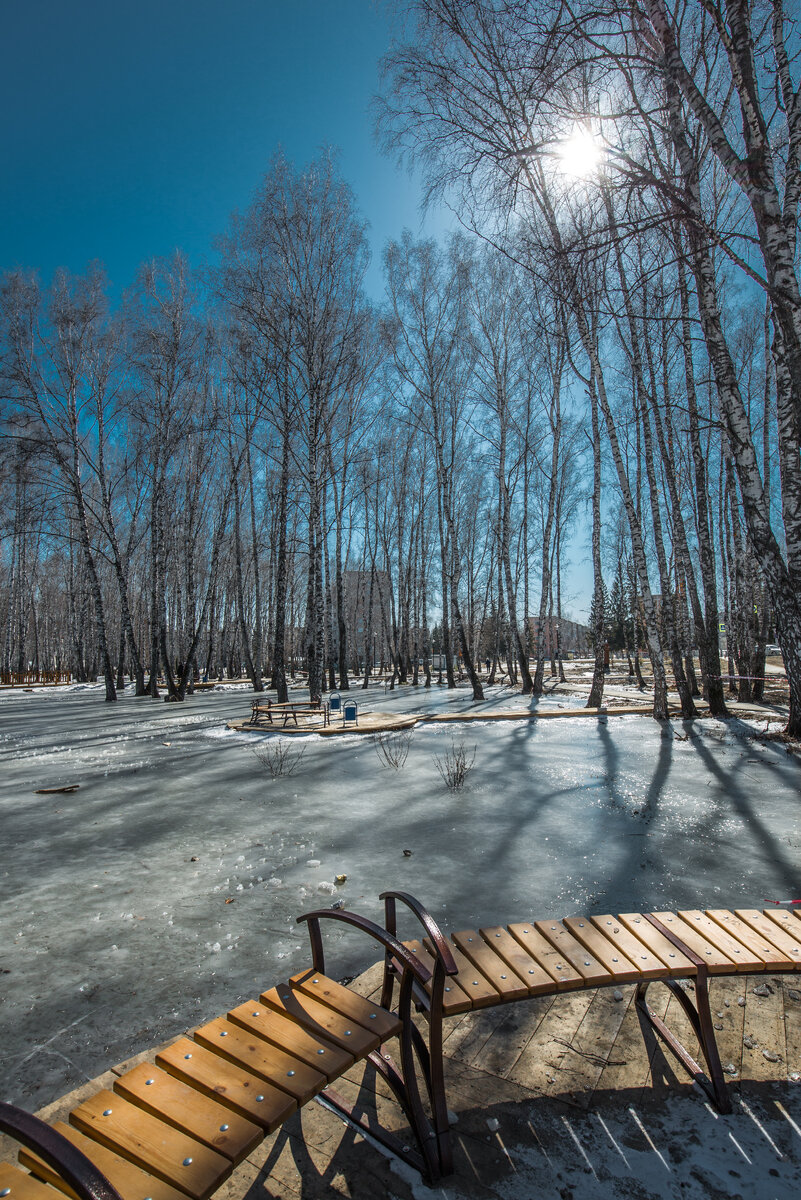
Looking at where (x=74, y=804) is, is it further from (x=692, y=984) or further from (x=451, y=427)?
(x=451, y=427)

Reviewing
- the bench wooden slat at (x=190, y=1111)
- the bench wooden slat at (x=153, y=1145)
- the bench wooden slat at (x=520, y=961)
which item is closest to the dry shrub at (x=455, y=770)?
the bench wooden slat at (x=520, y=961)

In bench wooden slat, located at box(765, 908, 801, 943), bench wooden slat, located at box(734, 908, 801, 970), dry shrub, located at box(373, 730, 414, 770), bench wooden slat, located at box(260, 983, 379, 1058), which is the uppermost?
bench wooden slat, located at box(260, 983, 379, 1058)

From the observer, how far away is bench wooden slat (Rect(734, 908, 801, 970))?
2184 millimetres

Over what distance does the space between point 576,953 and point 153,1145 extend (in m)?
→ 1.52

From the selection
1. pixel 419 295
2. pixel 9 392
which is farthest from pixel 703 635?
pixel 9 392

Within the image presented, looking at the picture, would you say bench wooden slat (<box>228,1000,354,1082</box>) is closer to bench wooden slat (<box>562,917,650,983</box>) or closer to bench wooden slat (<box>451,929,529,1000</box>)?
bench wooden slat (<box>451,929,529,1000</box>)

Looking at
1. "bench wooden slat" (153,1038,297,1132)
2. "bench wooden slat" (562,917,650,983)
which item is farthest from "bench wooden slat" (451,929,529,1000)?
"bench wooden slat" (153,1038,297,1132)

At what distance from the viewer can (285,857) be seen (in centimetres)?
423

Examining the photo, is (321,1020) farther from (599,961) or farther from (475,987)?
(599,961)

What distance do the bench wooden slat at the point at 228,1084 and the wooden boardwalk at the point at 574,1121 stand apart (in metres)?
0.38

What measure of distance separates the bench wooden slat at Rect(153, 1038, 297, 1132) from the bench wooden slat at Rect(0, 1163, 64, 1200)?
1.22ft

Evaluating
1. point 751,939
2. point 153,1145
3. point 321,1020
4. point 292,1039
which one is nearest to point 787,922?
point 751,939

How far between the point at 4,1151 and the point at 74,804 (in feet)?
15.1

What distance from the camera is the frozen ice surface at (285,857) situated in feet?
8.57
